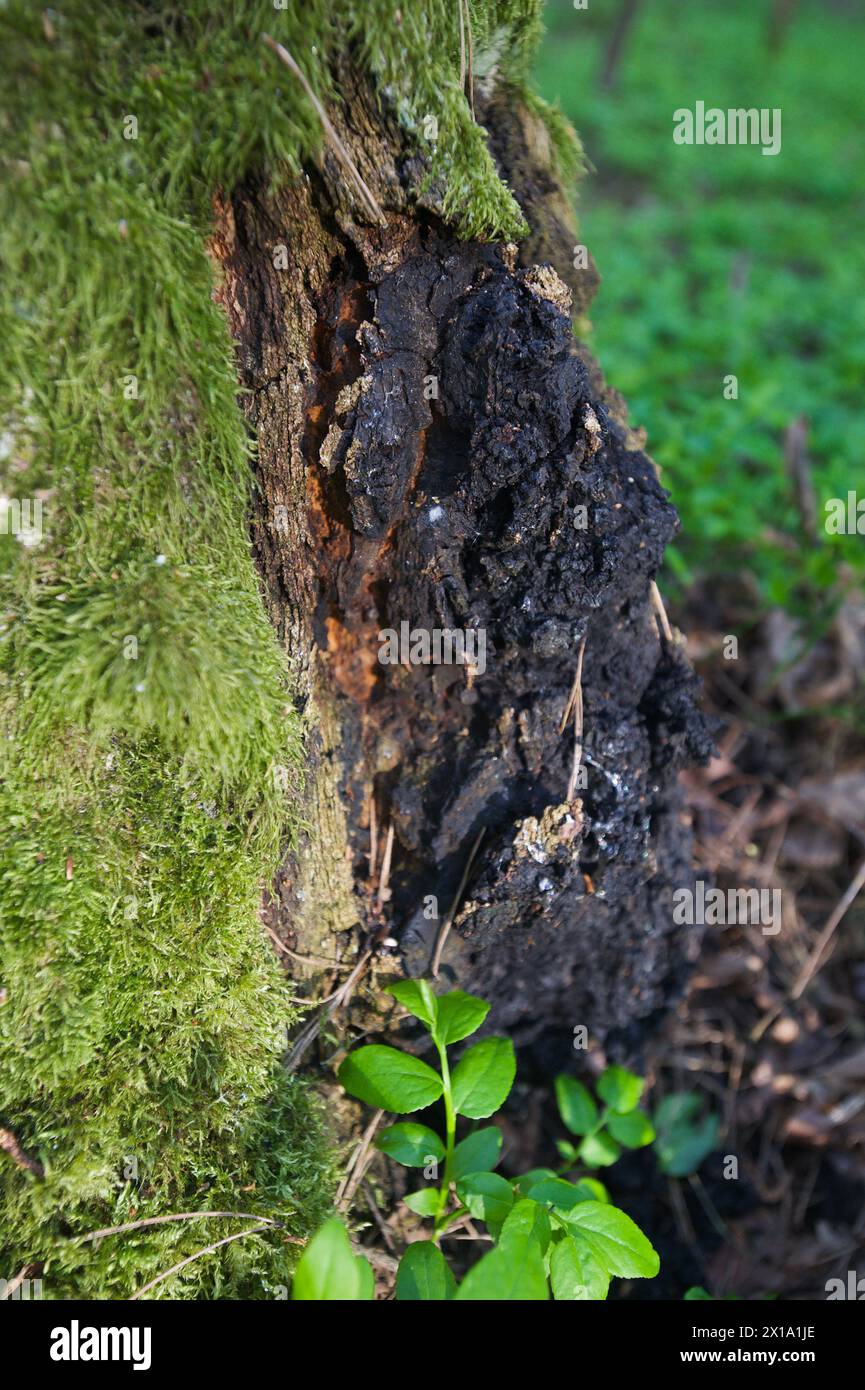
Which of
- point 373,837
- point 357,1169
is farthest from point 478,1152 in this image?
point 373,837

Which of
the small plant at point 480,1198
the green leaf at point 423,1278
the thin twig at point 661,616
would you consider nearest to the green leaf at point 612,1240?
the small plant at point 480,1198

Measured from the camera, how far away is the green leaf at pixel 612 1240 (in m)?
1.44

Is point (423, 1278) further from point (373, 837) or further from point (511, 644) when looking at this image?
point (511, 644)

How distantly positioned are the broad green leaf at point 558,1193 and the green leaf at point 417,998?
37 centimetres

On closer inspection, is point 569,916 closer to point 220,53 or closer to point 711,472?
point 220,53

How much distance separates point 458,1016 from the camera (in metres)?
1.62

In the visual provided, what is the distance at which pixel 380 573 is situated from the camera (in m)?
1.73

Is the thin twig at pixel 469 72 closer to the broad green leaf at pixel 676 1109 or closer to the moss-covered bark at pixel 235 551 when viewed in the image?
the moss-covered bark at pixel 235 551

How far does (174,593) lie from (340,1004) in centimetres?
97

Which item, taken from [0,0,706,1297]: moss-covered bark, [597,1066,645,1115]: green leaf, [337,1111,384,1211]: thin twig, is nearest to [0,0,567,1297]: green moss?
[0,0,706,1297]: moss-covered bark

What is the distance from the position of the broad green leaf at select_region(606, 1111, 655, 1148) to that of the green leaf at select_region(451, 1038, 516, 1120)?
0.58 m

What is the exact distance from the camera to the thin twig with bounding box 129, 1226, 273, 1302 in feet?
4.74

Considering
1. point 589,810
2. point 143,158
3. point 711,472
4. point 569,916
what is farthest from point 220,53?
point 711,472

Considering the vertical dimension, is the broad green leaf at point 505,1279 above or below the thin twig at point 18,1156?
below
